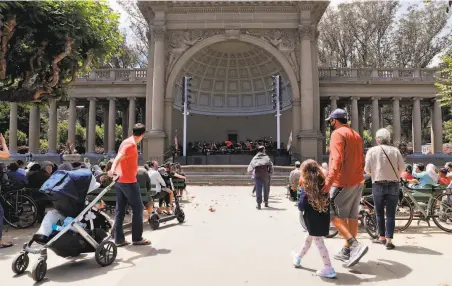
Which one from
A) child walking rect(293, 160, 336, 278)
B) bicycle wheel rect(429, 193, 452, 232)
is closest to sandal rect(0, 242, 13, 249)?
child walking rect(293, 160, 336, 278)

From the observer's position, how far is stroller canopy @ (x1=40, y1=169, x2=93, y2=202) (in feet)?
14.8

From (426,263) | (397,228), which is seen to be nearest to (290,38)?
(397,228)

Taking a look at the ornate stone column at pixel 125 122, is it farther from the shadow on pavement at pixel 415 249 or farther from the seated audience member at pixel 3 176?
the shadow on pavement at pixel 415 249

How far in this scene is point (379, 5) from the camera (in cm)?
3250

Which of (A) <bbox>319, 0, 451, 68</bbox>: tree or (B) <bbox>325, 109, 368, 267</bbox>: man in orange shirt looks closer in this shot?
(B) <bbox>325, 109, 368, 267</bbox>: man in orange shirt

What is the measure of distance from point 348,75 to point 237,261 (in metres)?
26.3

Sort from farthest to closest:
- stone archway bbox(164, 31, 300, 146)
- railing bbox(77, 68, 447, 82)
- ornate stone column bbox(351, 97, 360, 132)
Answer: railing bbox(77, 68, 447, 82)
ornate stone column bbox(351, 97, 360, 132)
stone archway bbox(164, 31, 300, 146)

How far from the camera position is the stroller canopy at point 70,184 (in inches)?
178

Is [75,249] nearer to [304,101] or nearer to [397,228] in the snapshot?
[397,228]

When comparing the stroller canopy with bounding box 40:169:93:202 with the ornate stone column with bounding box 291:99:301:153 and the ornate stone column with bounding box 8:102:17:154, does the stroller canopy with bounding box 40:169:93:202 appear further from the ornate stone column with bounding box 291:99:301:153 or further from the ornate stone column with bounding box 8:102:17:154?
the ornate stone column with bounding box 8:102:17:154

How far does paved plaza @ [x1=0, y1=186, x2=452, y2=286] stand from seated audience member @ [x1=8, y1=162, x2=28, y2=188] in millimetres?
1234

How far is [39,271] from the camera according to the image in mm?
4109

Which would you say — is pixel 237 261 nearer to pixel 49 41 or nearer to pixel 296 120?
pixel 49 41

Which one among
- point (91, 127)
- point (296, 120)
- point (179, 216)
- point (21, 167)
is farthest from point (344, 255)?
point (91, 127)
